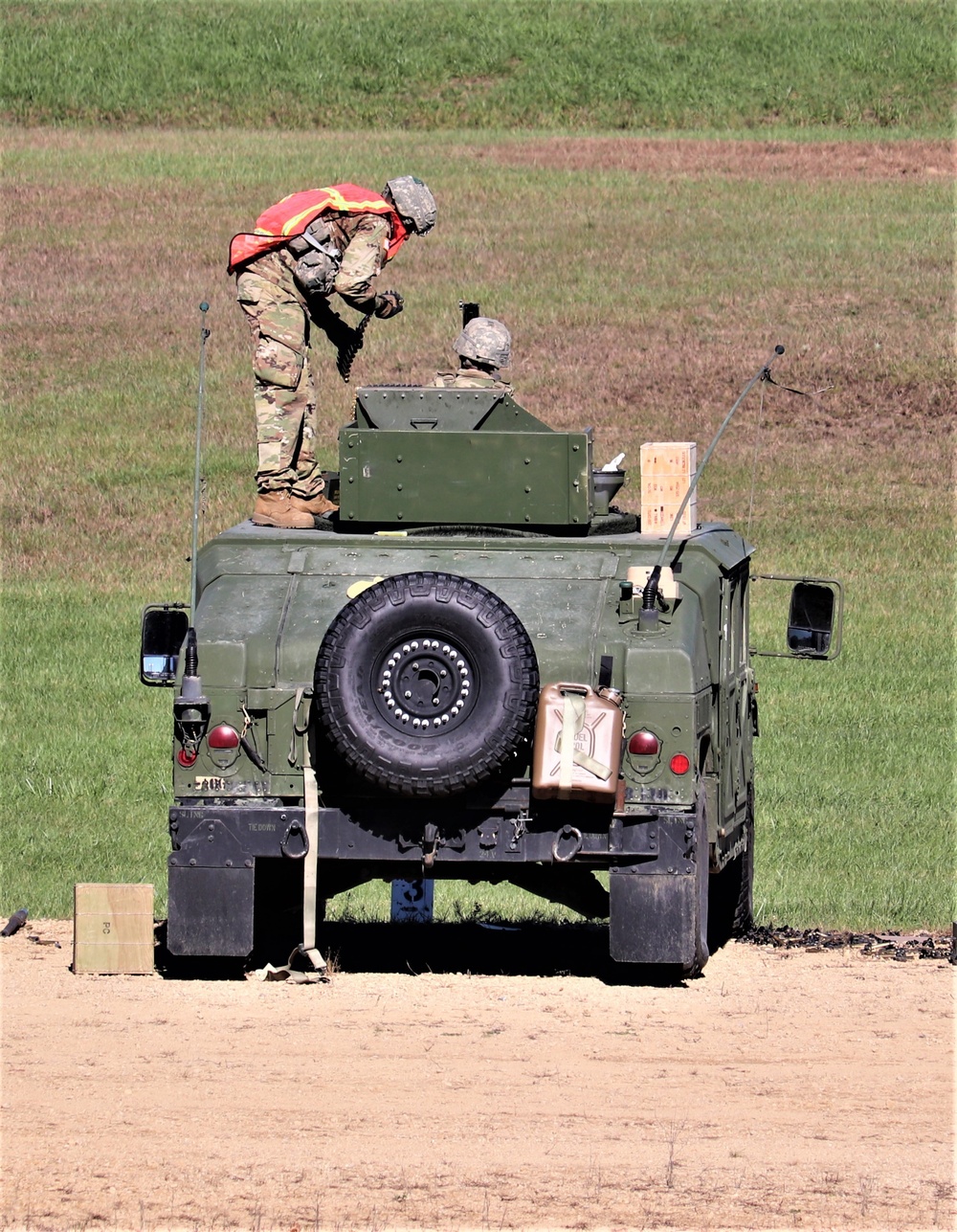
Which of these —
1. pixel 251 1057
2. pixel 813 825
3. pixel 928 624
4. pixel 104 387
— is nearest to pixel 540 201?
pixel 104 387

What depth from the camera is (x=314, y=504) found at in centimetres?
1155

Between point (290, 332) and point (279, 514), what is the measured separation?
38.9 inches

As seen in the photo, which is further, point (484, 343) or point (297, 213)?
point (484, 343)

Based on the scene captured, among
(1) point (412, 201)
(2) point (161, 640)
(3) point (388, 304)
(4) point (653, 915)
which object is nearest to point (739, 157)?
(3) point (388, 304)

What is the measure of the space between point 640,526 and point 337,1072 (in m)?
3.29

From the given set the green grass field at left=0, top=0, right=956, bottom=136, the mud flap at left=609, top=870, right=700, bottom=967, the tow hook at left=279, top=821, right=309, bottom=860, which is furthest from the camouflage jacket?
the green grass field at left=0, top=0, right=956, bottom=136

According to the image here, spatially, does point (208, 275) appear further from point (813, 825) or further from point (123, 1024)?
point (123, 1024)

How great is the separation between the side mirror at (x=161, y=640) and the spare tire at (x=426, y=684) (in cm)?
153

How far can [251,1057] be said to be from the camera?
355 inches

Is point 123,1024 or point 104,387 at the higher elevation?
point 104,387

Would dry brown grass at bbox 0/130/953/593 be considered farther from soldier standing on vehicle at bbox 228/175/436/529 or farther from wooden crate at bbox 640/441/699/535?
wooden crate at bbox 640/441/699/535

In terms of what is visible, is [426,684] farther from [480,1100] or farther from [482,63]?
[482,63]

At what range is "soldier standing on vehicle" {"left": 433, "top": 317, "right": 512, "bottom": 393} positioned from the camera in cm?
1186

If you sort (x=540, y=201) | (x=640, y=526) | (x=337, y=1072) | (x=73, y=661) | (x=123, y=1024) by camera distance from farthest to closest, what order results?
(x=540, y=201), (x=73, y=661), (x=640, y=526), (x=123, y=1024), (x=337, y=1072)
